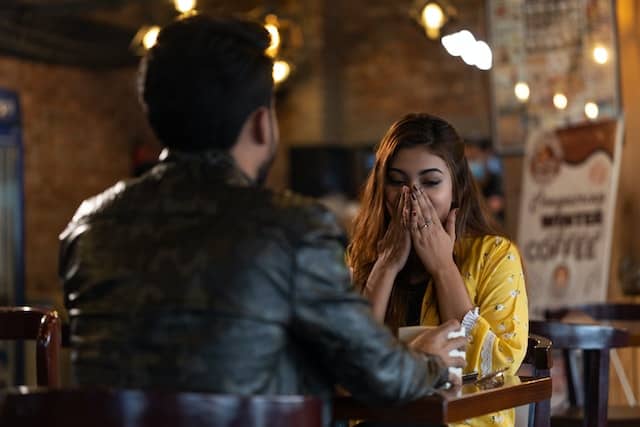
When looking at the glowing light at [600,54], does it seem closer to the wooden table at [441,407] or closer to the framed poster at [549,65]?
the framed poster at [549,65]

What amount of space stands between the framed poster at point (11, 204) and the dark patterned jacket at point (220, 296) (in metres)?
6.86

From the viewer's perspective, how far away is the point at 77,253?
5.82ft

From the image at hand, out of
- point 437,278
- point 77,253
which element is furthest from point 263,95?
point 437,278

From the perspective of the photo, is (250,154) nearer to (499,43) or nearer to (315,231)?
(315,231)

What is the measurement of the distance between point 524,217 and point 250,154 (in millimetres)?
4434

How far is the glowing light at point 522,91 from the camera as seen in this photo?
6.17 metres

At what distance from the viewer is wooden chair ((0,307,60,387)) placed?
2447mm

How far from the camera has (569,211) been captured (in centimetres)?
586

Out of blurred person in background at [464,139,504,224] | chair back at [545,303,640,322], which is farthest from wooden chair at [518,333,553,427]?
blurred person in background at [464,139,504,224]

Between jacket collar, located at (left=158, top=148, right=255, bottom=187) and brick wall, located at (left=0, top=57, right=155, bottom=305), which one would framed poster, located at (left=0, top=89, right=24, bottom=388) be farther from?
jacket collar, located at (left=158, top=148, right=255, bottom=187)

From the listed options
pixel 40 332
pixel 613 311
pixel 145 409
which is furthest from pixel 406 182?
pixel 613 311

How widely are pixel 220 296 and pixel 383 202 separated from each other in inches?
45.3

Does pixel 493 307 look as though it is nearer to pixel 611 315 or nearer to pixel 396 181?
pixel 396 181

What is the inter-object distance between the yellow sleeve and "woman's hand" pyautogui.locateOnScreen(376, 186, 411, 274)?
186 mm
